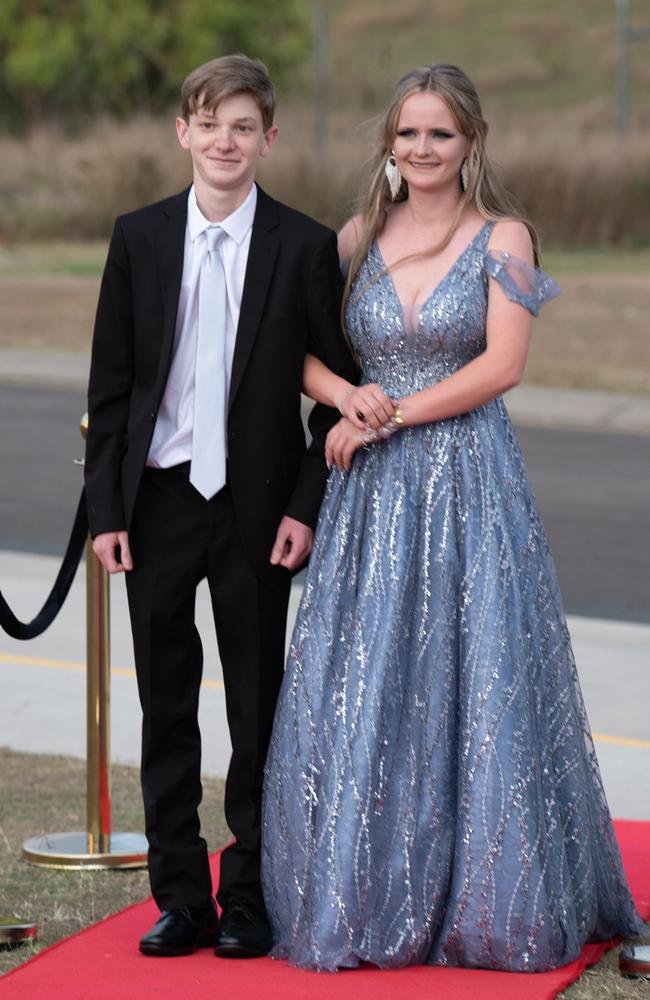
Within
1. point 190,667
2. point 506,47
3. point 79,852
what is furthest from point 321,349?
point 506,47

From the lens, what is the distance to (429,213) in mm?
4188

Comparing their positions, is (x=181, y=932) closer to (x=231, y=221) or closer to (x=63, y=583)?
(x=63, y=583)

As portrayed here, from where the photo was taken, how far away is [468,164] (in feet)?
13.5

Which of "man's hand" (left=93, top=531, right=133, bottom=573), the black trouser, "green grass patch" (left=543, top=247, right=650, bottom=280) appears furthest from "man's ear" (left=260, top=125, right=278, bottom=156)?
"green grass patch" (left=543, top=247, right=650, bottom=280)

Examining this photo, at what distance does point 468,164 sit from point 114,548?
1.19 m

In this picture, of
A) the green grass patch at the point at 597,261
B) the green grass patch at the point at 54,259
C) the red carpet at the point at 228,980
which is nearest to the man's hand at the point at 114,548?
the red carpet at the point at 228,980

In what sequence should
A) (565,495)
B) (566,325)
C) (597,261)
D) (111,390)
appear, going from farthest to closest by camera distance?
(597,261) → (566,325) → (565,495) → (111,390)

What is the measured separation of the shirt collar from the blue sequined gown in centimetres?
30

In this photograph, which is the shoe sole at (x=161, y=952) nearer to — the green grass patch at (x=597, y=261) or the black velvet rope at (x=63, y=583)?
the black velvet rope at (x=63, y=583)

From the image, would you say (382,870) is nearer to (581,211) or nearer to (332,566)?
(332,566)

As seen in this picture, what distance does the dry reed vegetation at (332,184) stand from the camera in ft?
91.9

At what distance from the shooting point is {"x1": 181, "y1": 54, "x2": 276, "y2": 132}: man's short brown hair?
397 cm

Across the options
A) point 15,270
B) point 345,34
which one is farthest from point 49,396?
point 345,34

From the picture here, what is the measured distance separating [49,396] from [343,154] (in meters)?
14.2
